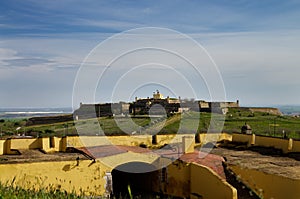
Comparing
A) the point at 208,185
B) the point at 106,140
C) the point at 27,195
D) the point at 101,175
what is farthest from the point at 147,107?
the point at 27,195

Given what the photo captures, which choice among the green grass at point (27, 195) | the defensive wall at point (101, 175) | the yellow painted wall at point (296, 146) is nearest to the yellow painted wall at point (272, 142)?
the yellow painted wall at point (296, 146)

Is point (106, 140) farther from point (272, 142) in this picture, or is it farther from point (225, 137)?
point (272, 142)

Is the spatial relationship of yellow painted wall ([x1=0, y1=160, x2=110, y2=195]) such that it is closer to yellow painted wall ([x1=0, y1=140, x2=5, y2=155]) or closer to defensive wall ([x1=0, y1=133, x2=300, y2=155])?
defensive wall ([x1=0, y1=133, x2=300, y2=155])

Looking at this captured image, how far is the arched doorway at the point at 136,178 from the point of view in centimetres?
2081

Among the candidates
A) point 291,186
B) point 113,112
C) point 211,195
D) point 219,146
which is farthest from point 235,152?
point 113,112

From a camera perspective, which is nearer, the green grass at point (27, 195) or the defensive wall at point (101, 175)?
the green grass at point (27, 195)

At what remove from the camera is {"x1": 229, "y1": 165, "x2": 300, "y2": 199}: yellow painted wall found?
14.9m

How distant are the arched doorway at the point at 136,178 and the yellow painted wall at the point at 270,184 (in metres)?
4.39

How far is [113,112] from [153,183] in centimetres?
2976

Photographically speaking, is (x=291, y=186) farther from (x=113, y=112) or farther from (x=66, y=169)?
(x=113, y=112)

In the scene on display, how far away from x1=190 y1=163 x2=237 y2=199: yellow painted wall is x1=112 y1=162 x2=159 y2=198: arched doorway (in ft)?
8.29

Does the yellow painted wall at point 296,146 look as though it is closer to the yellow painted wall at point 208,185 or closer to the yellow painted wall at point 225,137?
the yellow painted wall at point 225,137

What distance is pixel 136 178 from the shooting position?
2272cm

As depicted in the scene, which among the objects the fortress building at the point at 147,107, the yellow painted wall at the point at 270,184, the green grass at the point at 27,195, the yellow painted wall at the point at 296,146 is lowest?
the yellow painted wall at the point at 270,184
